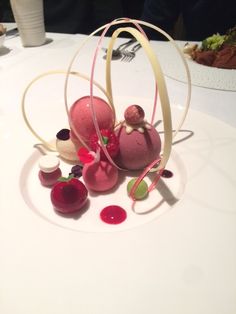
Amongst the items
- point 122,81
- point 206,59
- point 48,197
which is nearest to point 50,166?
point 48,197

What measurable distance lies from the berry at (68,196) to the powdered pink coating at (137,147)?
0.44ft

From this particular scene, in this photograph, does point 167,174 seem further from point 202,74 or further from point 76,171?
point 202,74

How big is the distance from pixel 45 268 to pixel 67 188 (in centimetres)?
20

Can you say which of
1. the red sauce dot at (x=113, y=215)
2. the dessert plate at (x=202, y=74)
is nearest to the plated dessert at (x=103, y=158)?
the red sauce dot at (x=113, y=215)

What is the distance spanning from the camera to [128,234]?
1.78ft

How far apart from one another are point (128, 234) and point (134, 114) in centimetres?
28

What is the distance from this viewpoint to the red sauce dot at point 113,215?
2.11 ft

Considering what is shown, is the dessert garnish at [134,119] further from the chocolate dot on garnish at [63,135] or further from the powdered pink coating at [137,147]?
the chocolate dot on garnish at [63,135]

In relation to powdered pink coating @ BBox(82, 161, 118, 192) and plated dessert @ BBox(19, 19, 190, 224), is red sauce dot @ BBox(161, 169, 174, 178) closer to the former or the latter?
plated dessert @ BBox(19, 19, 190, 224)

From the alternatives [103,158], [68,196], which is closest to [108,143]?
[103,158]

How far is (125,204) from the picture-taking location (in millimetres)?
688

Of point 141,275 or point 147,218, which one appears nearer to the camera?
point 141,275

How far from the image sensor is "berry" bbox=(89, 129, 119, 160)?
2.27 ft

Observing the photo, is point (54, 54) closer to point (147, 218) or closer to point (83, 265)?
point (147, 218)
